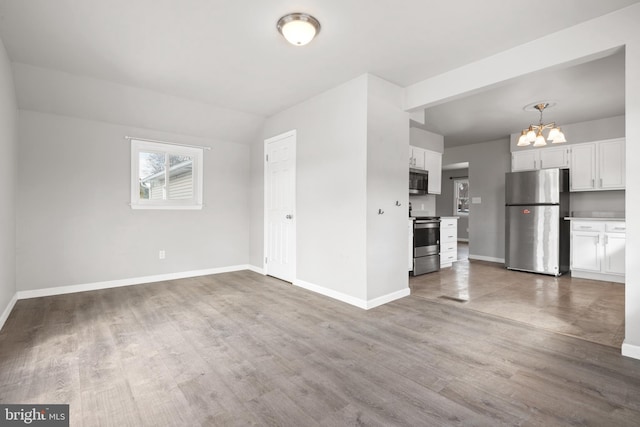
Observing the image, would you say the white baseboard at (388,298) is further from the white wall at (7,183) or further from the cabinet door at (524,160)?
the cabinet door at (524,160)

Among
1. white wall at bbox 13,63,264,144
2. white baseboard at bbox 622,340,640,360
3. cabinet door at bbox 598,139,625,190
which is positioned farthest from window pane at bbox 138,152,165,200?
cabinet door at bbox 598,139,625,190

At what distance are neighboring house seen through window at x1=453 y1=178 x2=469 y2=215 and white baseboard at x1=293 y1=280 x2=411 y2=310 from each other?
779 cm

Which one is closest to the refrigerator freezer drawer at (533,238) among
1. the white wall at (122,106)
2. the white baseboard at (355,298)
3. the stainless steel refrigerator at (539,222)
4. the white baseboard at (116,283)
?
the stainless steel refrigerator at (539,222)

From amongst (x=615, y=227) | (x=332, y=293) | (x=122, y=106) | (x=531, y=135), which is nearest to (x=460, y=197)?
(x=615, y=227)

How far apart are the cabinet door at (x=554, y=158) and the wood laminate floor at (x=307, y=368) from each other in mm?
3890

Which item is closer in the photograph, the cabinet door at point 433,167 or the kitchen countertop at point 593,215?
the kitchen countertop at point 593,215

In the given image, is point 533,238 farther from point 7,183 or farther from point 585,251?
point 7,183

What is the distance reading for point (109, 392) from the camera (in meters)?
1.81

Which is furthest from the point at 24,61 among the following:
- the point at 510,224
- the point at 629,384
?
the point at 510,224

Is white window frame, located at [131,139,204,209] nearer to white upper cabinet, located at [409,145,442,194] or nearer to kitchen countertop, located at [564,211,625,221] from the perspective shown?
white upper cabinet, located at [409,145,442,194]

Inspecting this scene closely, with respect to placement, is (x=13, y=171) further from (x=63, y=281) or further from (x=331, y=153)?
(x=331, y=153)

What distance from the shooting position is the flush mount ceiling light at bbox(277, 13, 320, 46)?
7.63ft

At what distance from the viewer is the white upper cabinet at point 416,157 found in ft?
17.7

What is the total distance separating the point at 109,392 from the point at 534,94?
5.10m
